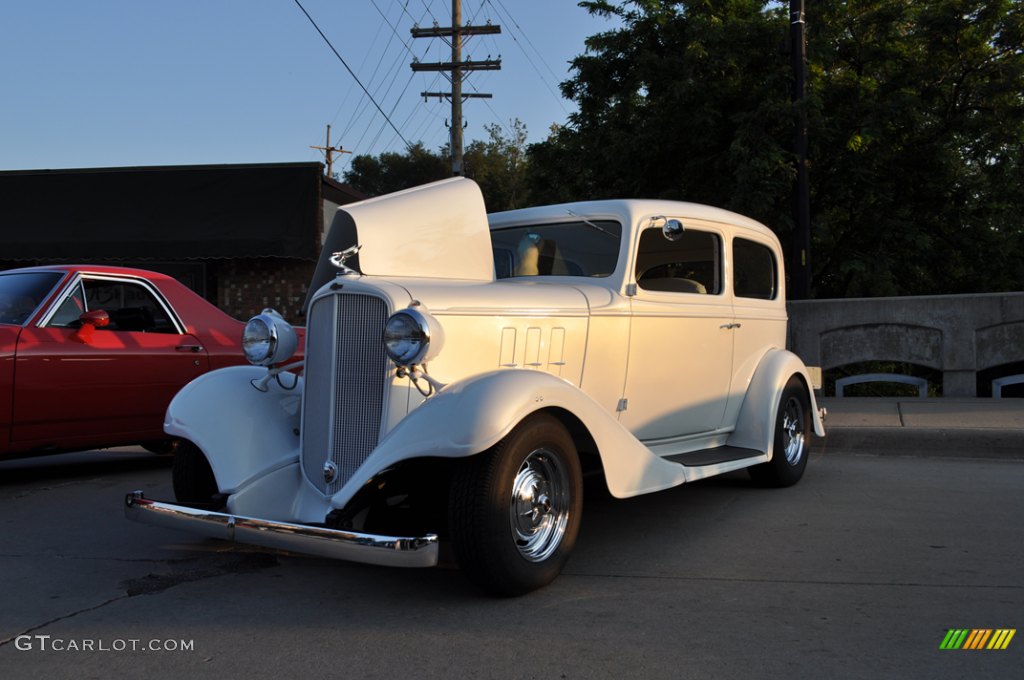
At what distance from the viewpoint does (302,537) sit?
3.36 m

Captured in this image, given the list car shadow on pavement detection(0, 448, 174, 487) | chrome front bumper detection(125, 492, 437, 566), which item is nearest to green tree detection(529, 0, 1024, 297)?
car shadow on pavement detection(0, 448, 174, 487)

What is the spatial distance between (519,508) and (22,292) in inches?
183

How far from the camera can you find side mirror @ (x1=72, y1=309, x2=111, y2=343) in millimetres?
6379

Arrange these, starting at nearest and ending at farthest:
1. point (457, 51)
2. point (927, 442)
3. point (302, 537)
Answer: point (302, 537) < point (927, 442) < point (457, 51)

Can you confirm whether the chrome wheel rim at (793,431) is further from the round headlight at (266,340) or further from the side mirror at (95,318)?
the side mirror at (95,318)

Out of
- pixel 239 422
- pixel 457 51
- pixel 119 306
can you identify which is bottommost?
pixel 239 422

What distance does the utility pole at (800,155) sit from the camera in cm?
1162

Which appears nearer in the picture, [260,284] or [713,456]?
[713,456]

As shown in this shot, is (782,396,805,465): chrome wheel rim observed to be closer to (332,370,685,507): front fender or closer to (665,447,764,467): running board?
(665,447,764,467): running board

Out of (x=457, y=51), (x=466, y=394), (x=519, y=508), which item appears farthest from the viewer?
(x=457, y=51)

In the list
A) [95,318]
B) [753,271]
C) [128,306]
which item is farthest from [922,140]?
[95,318]

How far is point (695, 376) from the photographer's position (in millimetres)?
5418

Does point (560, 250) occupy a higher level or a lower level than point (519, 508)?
higher

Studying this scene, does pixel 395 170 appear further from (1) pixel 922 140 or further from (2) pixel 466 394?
(2) pixel 466 394
